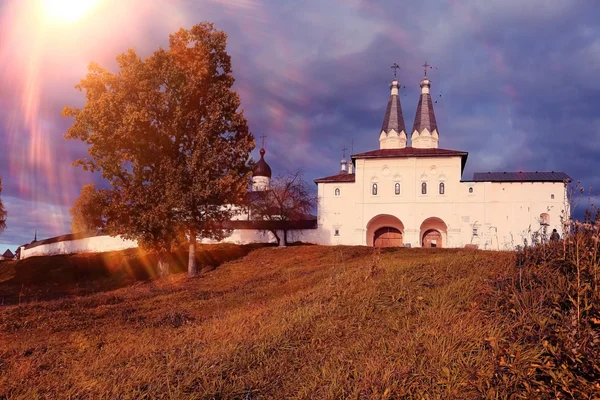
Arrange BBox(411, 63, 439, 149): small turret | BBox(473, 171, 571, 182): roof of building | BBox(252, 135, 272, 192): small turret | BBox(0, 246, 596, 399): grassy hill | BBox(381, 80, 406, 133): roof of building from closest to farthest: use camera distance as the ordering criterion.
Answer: BBox(0, 246, 596, 399): grassy hill < BBox(473, 171, 571, 182): roof of building < BBox(411, 63, 439, 149): small turret < BBox(381, 80, 406, 133): roof of building < BBox(252, 135, 272, 192): small turret

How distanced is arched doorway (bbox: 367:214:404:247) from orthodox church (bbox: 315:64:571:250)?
0.08 meters

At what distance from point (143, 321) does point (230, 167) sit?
12587 mm

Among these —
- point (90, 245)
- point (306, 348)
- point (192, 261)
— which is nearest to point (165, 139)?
point (192, 261)

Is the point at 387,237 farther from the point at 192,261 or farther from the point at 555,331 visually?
the point at 555,331

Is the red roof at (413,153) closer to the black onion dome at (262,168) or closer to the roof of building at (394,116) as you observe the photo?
the roof of building at (394,116)

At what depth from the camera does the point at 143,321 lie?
9.08 meters

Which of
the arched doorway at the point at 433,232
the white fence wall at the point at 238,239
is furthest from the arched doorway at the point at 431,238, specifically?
the white fence wall at the point at 238,239

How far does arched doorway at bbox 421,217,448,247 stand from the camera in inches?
1476

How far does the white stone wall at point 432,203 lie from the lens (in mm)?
34688

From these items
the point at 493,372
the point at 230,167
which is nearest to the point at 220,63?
the point at 230,167

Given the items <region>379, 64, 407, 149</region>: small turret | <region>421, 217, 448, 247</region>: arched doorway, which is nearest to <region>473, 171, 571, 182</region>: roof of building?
<region>421, 217, 448, 247</region>: arched doorway

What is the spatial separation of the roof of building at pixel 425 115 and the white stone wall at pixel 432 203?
5.88 metres

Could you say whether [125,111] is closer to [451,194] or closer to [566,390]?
[566,390]

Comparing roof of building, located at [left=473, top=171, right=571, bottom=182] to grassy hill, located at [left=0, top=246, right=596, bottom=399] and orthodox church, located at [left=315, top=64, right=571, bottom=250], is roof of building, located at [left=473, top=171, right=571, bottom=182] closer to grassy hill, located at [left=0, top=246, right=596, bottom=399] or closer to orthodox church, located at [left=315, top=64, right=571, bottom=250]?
orthodox church, located at [left=315, top=64, right=571, bottom=250]
